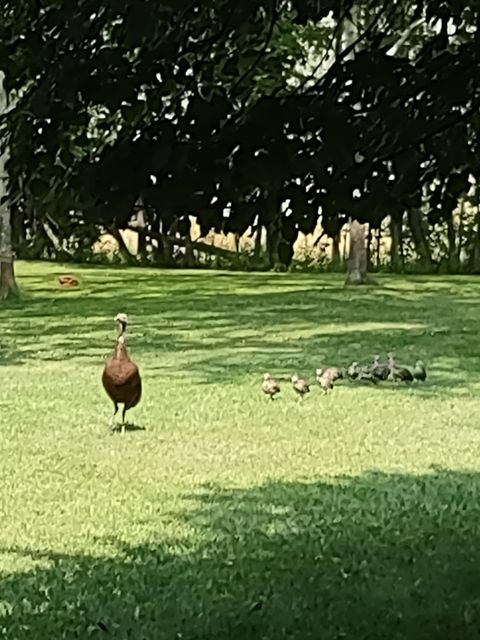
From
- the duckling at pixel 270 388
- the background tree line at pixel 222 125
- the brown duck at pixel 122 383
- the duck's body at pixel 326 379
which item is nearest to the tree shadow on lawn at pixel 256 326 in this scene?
the duck's body at pixel 326 379

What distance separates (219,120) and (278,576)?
2.16m

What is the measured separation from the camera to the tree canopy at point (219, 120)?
3080 millimetres

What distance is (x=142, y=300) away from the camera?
18562 mm

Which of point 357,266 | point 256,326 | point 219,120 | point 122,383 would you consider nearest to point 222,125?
point 219,120

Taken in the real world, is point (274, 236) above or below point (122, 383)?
above

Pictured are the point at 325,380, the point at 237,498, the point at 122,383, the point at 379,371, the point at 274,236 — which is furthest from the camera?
the point at 379,371

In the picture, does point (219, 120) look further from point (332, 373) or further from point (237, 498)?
point (332, 373)

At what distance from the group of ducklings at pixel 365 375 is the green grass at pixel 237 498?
107 mm

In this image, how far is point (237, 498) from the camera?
612 cm

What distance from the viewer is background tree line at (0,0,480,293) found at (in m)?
3.08

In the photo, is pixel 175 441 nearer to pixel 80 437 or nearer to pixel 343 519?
pixel 80 437

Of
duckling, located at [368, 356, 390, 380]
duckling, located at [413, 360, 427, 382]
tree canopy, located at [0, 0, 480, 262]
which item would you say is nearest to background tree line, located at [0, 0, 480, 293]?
tree canopy, located at [0, 0, 480, 262]

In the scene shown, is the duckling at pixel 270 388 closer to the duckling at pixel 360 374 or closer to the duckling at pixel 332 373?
the duckling at pixel 332 373

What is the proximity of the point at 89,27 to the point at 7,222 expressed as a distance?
14033 millimetres
